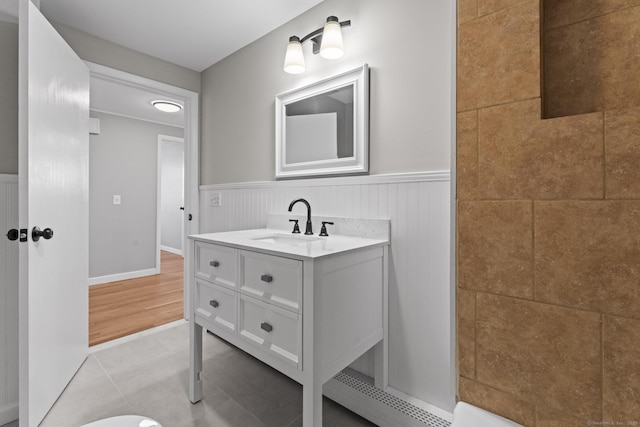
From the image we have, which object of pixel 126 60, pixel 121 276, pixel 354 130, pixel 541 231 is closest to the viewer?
pixel 541 231

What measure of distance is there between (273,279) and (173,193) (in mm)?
5334

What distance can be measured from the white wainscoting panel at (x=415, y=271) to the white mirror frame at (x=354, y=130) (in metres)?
0.09

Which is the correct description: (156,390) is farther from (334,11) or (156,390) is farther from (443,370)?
(334,11)

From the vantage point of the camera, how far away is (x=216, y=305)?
4.76 feet

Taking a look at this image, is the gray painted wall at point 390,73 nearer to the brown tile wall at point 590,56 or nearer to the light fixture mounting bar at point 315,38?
the light fixture mounting bar at point 315,38

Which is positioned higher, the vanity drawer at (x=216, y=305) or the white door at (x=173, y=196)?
the white door at (x=173, y=196)

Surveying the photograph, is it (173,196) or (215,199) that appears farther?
(173,196)

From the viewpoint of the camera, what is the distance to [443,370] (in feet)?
4.35

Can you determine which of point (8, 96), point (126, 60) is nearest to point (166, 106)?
point (126, 60)

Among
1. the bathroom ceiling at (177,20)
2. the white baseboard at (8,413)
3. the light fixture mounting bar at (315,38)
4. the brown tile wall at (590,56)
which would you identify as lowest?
the white baseboard at (8,413)

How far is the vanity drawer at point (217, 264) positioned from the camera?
4.50ft

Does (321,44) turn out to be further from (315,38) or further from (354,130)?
(354,130)

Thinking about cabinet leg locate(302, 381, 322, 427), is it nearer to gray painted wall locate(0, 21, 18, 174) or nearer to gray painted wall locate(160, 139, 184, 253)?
gray painted wall locate(0, 21, 18, 174)

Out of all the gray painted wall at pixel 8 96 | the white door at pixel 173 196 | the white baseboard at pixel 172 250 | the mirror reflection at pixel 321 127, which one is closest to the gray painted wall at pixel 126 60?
the gray painted wall at pixel 8 96
